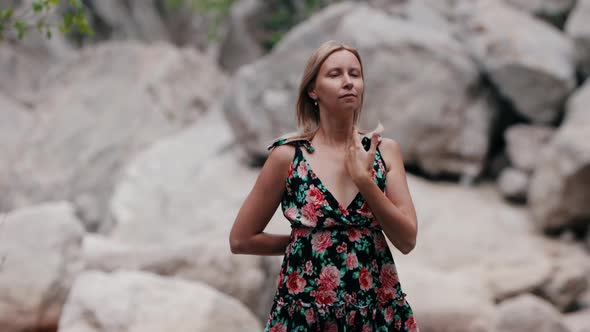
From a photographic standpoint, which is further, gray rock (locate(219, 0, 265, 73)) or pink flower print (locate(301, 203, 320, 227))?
gray rock (locate(219, 0, 265, 73))

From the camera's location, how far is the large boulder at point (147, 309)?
4074mm

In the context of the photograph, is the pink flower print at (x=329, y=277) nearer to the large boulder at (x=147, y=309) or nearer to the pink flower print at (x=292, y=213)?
the pink flower print at (x=292, y=213)

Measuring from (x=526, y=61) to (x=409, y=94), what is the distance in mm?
1291

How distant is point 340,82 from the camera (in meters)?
2.41

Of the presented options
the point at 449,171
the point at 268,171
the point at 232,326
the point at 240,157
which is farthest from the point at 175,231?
the point at 268,171

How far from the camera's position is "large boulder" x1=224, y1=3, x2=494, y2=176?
8141 millimetres

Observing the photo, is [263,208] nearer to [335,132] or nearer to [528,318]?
[335,132]

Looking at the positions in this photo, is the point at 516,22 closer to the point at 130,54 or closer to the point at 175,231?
the point at 175,231

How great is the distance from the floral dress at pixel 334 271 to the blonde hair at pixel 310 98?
15 centimetres

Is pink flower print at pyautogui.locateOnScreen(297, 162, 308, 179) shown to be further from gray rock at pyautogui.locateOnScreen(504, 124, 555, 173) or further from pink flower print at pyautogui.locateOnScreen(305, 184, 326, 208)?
gray rock at pyautogui.locateOnScreen(504, 124, 555, 173)

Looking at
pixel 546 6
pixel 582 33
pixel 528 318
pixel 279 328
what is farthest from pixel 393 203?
pixel 546 6

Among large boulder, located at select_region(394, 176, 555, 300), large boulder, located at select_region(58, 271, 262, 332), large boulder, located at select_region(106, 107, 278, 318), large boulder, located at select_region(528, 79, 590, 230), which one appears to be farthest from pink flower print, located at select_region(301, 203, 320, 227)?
large boulder, located at select_region(528, 79, 590, 230)

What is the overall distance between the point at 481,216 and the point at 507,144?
1.09 m

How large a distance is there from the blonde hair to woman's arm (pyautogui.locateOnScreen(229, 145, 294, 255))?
3.5 inches
